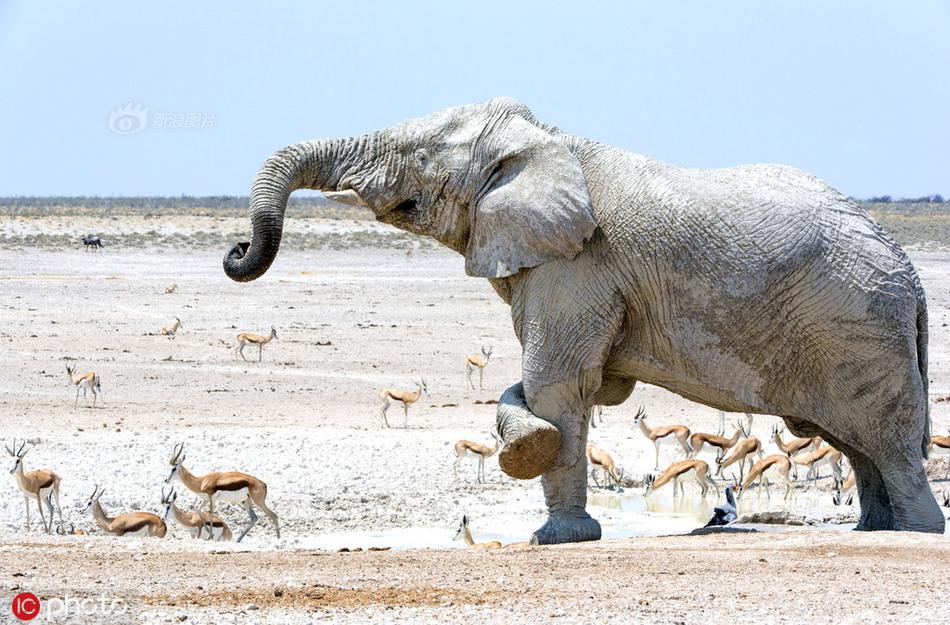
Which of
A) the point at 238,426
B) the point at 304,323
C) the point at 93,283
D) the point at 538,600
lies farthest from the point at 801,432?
the point at 93,283

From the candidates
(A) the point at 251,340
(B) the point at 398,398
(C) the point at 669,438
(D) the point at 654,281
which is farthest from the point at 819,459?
(A) the point at 251,340

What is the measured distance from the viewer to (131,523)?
37.3 ft

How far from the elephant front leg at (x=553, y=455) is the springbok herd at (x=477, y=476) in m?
0.34

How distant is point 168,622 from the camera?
622cm

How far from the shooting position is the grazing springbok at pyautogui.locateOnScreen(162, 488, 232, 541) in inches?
467

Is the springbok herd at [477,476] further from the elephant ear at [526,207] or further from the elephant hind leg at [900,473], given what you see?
the elephant hind leg at [900,473]

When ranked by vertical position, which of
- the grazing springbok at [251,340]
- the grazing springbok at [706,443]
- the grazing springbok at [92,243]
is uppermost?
the grazing springbok at [92,243]

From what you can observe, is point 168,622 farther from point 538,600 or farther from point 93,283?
point 93,283

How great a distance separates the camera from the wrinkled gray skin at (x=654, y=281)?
838cm

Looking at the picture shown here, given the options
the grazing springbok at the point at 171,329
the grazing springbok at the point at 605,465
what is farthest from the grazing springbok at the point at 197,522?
the grazing springbok at the point at 171,329

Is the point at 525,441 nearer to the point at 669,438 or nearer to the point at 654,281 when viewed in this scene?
the point at 654,281

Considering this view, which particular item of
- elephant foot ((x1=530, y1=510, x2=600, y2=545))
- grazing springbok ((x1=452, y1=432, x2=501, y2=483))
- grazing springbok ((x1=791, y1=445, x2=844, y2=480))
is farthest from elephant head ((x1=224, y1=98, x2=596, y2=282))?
grazing springbok ((x1=791, y1=445, x2=844, y2=480))

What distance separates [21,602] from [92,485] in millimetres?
6647

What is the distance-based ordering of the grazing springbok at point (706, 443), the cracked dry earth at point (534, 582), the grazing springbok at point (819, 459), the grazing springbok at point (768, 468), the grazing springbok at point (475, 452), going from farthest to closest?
1. the grazing springbok at point (706, 443)
2. the grazing springbok at point (819, 459)
3. the grazing springbok at point (768, 468)
4. the grazing springbok at point (475, 452)
5. the cracked dry earth at point (534, 582)
